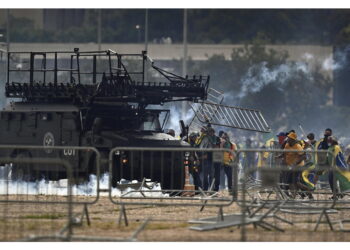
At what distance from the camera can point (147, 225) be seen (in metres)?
16.0

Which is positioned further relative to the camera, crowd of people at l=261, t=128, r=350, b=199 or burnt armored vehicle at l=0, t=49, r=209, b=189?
burnt armored vehicle at l=0, t=49, r=209, b=189

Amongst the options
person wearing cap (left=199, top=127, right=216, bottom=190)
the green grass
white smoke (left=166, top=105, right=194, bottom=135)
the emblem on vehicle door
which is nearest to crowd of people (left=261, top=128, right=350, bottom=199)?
person wearing cap (left=199, top=127, right=216, bottom=190)

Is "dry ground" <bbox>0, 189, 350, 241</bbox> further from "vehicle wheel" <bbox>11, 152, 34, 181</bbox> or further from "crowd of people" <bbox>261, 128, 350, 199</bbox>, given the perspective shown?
"crowd of people" <bbox>261, 128, 350, 199</bbox>

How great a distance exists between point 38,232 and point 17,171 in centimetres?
475

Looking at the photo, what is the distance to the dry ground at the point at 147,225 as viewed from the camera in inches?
575

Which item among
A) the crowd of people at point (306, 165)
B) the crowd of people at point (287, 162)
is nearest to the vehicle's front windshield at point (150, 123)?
the crowd of people at point (287, 162)

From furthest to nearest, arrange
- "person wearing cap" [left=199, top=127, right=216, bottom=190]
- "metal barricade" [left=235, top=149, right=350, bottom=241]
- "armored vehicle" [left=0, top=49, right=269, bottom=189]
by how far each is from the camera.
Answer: "person wearing cap" [left=199, top=127, right=216, bottom=190] → "armored vehicle" [left=0, top=49, right=269, bottom=189] → "metal barricade" [left=235, top=149, right=350, bottom=241]

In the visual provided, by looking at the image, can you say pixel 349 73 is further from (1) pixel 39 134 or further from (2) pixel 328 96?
(1) pixel 39 134

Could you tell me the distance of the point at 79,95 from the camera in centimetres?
2430

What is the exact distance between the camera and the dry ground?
14613 mm

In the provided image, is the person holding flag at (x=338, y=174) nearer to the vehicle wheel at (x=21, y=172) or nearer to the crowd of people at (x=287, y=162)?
the crowd of people at (x=287, y=162)

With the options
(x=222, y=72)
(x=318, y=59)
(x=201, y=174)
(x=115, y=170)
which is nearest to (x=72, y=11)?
(x=222, y=72)

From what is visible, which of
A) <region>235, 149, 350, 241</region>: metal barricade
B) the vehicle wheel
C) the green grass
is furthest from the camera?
the vehicle wheel

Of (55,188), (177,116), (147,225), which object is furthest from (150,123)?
(177,116)
